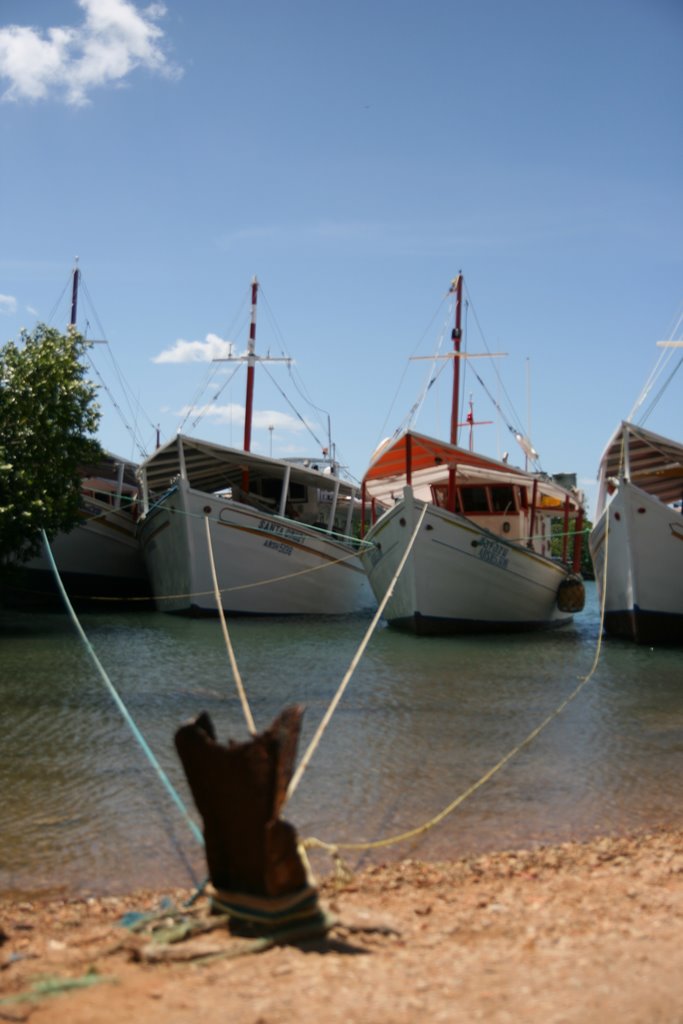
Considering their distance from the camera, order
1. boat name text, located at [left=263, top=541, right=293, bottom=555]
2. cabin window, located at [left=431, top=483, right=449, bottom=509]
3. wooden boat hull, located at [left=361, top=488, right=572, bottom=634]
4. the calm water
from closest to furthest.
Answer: the calm water → wooden boat hull, located at [left=361, top=488, right=572, bottom=634] → cabin window, located at [left=431, top=483, right=449, bottom=509] → boat name text, located at [left=263, top=541, right=293, bottom=555]

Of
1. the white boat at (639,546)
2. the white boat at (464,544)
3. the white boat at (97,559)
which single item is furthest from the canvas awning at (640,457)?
the white boat at (97,559)

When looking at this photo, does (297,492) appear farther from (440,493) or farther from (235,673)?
(235,673)

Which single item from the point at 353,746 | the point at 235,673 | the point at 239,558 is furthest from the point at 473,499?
the point at 235,673

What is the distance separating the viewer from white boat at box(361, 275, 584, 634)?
18.9 m

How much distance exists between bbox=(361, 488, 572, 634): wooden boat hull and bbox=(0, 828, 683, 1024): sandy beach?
13.2m

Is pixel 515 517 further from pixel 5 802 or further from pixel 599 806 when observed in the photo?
pixel 5 802

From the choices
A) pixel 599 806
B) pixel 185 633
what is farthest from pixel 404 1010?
pixel 185 633

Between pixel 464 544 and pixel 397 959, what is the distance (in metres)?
15.2

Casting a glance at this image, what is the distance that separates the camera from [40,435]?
1945 centimetres

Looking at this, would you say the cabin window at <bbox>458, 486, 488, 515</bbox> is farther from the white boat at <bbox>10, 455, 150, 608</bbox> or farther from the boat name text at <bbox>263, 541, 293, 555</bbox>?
the white boat at <bbox>10, 455, 150, 608</bbox>

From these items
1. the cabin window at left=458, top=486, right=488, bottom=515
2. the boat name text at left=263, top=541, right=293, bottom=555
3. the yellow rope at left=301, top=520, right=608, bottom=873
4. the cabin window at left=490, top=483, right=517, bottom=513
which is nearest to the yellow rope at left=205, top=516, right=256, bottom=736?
the yellow rope at left=301, top=520, right=608, bottom=873

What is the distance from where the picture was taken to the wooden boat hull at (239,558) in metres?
22.0

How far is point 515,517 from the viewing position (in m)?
21.0

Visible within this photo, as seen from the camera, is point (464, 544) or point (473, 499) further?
point (473, 499)
